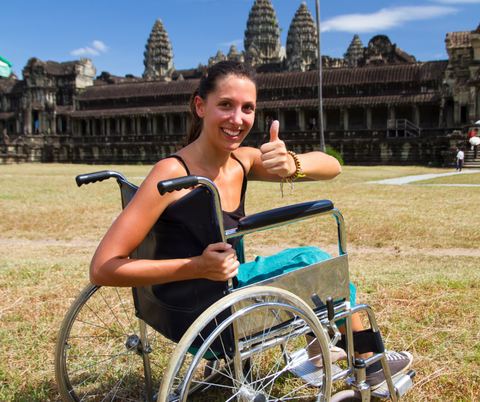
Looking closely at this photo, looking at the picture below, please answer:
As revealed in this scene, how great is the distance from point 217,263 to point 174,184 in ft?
1.09

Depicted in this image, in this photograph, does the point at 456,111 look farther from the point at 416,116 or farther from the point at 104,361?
the point at 104,361

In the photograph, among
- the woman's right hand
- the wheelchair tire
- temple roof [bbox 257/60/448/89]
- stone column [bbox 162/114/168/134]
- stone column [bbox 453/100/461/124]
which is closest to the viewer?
the woman's right hand

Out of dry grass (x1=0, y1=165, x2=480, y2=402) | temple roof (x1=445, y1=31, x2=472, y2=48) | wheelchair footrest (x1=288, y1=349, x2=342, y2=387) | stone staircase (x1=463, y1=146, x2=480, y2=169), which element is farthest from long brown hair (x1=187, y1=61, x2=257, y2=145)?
temple roof (x1=445, y1=31, x2=472, y2=48)

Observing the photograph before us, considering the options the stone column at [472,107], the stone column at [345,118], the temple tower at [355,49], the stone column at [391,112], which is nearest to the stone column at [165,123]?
the stone column at [345,118]

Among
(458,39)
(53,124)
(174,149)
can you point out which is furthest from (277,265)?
(53,124)

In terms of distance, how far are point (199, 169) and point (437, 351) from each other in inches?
74.2

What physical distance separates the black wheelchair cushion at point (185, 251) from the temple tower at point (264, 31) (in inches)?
→ 2311

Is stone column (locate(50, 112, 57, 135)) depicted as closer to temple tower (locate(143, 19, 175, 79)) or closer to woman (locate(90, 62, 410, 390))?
temple tower (locate(143, 19, 175, 79))

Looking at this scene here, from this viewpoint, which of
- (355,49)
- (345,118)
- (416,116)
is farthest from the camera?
(355,49)

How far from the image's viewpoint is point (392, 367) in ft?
7.43

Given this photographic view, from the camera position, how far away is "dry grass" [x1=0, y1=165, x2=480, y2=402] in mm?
2498

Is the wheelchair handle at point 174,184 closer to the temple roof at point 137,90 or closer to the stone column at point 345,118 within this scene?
the stone column at point 345,118

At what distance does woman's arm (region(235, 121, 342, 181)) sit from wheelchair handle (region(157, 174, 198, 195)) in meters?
0.41

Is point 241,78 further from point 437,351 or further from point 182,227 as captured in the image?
point 437,351
